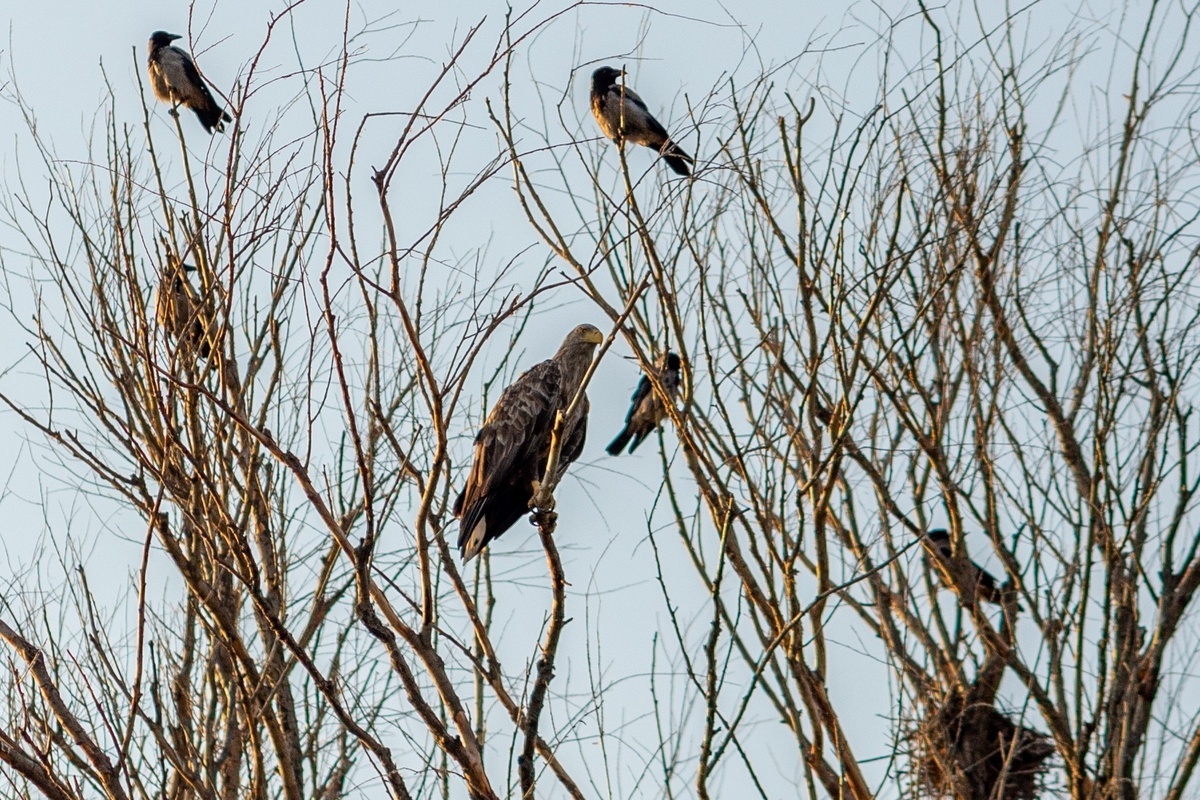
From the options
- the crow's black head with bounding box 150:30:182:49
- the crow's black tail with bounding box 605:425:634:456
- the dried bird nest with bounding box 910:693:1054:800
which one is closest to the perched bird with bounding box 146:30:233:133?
the crow's black head with bounding box 150:30:182:49

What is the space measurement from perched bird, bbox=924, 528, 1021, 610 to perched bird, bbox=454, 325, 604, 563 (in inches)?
54.2

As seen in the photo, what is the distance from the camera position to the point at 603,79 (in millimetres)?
7785

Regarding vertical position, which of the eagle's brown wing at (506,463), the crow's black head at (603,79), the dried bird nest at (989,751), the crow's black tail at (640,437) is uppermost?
the crow's black head at (603,79)

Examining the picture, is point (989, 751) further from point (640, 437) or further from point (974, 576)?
point (640, 437)

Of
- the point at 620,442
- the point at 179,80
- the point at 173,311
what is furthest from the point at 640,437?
the point at 173,311

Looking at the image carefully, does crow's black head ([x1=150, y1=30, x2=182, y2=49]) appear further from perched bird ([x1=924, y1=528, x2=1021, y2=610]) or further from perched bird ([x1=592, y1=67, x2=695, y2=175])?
perched bird ([x1=924, y1=528, x2=1021, y2=610])

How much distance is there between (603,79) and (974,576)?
3531mm

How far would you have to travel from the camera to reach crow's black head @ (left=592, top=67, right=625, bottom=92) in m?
7.71

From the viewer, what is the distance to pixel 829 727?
3.48m

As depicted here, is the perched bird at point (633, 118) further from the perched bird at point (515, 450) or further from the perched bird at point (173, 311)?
the perched bird at point (173, 311)

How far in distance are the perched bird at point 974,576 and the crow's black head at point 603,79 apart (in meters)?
3.04

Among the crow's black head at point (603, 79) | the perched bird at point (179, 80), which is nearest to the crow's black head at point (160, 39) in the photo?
the perched bird at point (179, 80)

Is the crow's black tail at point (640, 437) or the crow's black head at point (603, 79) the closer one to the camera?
the crow's black head at point (603, 79)

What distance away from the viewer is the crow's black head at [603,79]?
7.71 meters
